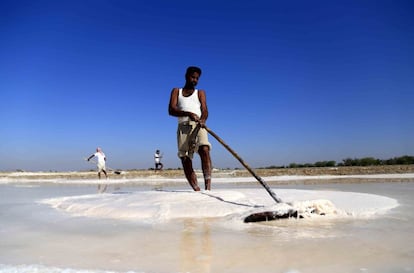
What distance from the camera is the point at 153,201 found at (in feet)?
15.0

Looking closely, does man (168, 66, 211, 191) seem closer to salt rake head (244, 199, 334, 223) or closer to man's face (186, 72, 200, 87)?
man's face (186, 72, 200, 87)

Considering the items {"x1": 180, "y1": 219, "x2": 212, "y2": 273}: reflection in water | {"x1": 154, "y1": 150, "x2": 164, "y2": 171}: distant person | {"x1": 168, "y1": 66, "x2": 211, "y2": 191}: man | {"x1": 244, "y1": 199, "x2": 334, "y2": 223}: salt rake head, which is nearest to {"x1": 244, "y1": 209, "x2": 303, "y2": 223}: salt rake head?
{"x1": 244, "y1": 199, "x2": 334, "y2": 223}: salt rake head

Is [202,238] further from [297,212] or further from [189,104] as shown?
[189,104]

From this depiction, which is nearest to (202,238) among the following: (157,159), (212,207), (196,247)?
(196,247)

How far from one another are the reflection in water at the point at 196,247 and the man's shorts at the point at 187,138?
1.90 m

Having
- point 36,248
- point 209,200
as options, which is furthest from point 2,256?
point 209,200

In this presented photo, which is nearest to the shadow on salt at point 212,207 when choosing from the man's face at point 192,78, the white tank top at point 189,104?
the white tank top at point 189,104

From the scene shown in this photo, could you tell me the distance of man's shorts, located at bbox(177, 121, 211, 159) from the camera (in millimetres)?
5375

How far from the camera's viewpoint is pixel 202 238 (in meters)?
2.87

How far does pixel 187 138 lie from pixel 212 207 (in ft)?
4.91

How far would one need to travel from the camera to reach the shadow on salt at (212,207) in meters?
3.84

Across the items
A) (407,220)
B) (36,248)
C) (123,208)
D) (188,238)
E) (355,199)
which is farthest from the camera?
(355,199)

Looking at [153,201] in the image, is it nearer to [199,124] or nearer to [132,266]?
[199,124]

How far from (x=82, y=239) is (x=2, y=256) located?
622mm
